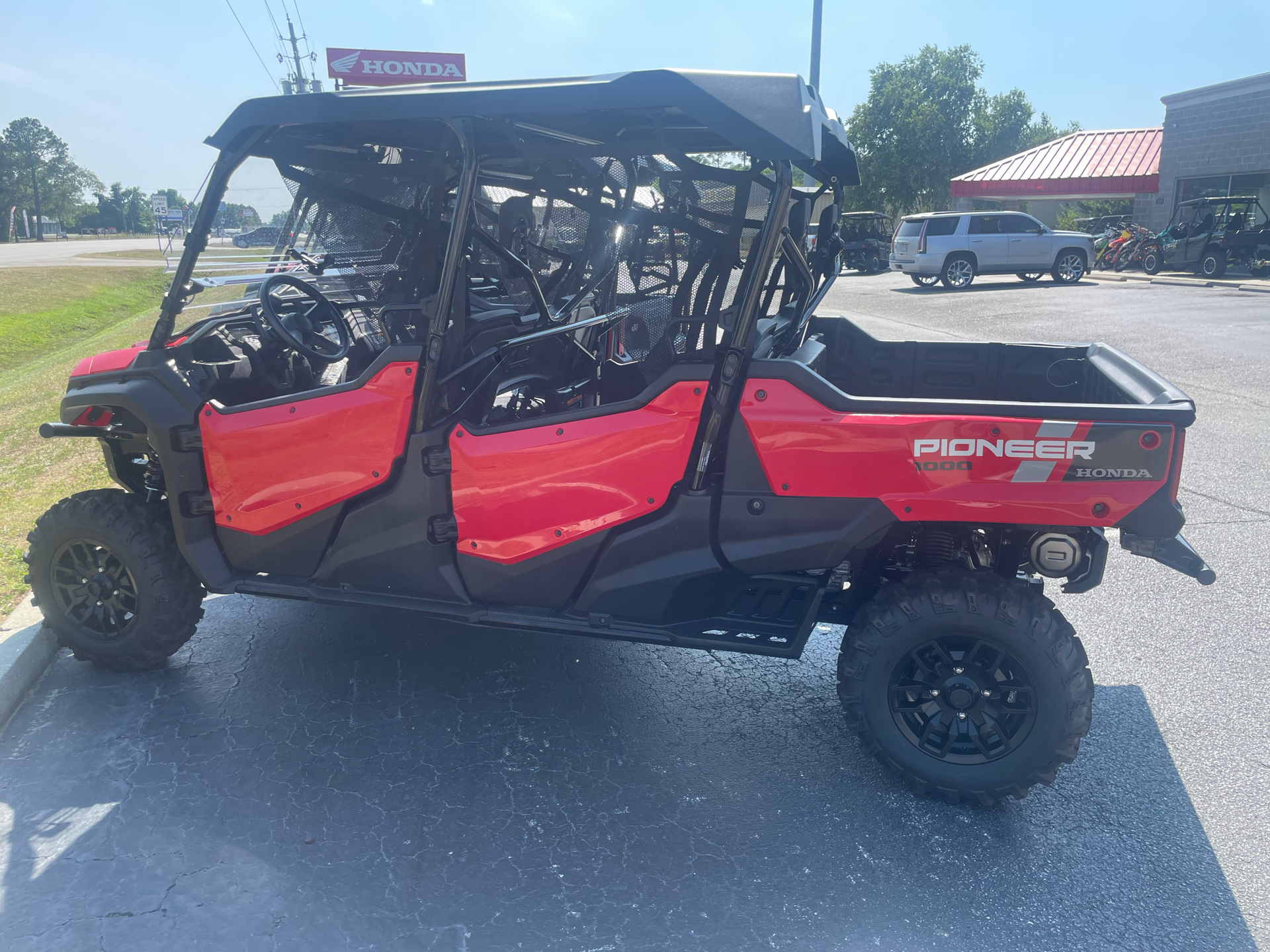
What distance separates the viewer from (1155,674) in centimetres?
372

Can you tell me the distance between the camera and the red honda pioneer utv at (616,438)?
2797mm

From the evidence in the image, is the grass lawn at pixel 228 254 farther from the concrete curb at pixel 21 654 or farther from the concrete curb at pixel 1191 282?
the concrete curb at pixel 1191 282

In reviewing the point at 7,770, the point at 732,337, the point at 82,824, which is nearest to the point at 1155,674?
the point at 732,337

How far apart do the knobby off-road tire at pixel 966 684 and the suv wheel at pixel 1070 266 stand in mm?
21449

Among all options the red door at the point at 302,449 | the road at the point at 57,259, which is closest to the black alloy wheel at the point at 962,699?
the red door at the point at 302,449

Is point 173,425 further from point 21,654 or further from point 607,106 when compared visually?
point 607,106

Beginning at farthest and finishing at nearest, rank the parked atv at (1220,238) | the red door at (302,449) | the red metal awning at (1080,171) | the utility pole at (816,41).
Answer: the red metal awning at (1080,171), the parked atv at (1220,238), the utility pole at (816,41), the red door at (302,449)

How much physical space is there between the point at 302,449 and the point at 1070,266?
2242cm

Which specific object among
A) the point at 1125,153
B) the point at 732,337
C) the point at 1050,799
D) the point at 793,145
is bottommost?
the point at 1050,799

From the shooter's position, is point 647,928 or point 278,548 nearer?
point 647,928

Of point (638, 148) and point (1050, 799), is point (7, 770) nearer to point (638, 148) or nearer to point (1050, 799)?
point (638, 148)

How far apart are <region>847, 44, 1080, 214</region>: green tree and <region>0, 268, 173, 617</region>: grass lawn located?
132 ft

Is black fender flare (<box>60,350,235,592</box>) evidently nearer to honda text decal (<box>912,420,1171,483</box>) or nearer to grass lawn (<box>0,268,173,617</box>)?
grass lawn (<box>0,268,173,617</box>)

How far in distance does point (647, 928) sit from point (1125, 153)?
3821 centimetres
